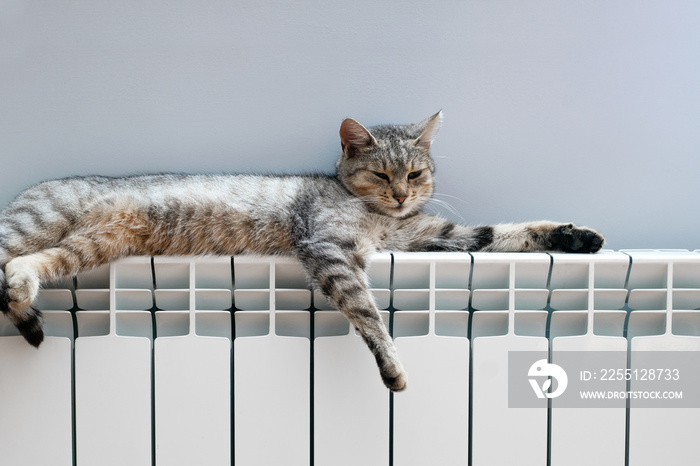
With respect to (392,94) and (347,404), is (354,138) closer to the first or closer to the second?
(392,94)

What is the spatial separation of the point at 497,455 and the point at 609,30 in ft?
3.16

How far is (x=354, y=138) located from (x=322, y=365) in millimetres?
492

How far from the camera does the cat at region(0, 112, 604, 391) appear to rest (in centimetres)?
88

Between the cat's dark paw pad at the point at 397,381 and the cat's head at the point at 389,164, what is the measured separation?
39 cm

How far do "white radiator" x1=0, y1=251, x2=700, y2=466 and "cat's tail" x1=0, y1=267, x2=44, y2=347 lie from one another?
0.06 ft

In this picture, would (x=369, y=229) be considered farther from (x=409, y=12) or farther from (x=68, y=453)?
(x=68, y=453)

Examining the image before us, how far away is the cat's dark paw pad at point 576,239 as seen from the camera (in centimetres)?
93

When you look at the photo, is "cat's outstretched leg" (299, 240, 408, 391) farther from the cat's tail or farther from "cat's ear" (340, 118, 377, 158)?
the cat's tail

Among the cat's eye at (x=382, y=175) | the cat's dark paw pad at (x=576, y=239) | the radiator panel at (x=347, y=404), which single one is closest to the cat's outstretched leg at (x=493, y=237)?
the cat's dark paw pad at (x=576, y=239)

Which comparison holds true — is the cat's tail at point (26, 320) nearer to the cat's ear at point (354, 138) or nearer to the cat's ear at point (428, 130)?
the cat's ear at point (354, 138)

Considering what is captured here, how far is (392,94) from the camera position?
108 centimetres

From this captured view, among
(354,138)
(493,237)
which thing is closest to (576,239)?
(493,237)

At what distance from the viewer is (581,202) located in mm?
1098

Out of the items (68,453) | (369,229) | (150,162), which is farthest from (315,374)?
(150,162)
